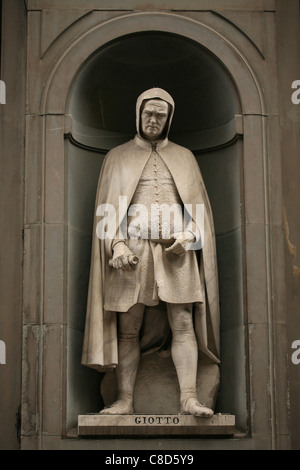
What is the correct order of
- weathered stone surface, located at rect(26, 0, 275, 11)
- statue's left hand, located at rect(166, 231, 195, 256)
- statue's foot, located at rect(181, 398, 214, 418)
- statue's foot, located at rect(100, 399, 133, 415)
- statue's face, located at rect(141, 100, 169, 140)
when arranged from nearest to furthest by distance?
statue's foot, located at rect(181, 398, 214, 418) → statue's foot, located at rect(100, 399, 133, 415) → statue's left hand, located at rect(166, 231, 195, 256) → statue's face, located at rect(141, 100, 169, 140) → weathered stone surface, located at rect(26, 0, 275, 11)

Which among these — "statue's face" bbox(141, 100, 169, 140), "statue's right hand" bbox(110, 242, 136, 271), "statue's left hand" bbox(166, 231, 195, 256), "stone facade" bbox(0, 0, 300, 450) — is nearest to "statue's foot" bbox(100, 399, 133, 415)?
"stone facade" bbox(0, 0, 300, 450)

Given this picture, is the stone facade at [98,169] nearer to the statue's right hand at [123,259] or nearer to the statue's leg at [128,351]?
the statue's leg at [128,351]

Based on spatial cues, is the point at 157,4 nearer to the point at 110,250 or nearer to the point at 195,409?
the point at 110,250

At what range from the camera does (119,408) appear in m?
11.1

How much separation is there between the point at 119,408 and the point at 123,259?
4.12 ft

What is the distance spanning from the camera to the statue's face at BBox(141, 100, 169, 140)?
459 inches

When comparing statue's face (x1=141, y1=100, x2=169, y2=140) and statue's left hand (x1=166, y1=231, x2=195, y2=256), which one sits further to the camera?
statue's face (x1=141, y1=100, x2=169, y2=140)

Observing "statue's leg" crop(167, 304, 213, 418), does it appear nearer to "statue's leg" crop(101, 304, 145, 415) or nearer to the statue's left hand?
"statue's leg" crop(101, 304, 145, 415)

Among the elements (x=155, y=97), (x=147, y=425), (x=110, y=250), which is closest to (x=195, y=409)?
(x=147, y=425)

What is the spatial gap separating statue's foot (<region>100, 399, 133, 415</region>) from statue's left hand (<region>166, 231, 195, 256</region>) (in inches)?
52.6

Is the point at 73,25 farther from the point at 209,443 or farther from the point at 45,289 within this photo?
the point at 209,443

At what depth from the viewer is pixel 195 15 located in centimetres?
1212

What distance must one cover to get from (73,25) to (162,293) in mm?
2713
